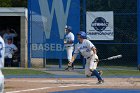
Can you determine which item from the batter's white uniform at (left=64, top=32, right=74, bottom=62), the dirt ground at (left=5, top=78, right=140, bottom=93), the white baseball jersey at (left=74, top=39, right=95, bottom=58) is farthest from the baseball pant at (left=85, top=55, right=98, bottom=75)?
the batter's white uniform at (left=64, top=32, right=74, bottom=62)

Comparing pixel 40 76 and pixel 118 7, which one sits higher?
pixel 118 7

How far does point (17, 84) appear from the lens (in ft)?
55.1

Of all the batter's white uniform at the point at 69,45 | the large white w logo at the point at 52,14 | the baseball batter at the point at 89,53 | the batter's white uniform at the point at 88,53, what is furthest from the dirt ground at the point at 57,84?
the large white w logo at the point at 52,14

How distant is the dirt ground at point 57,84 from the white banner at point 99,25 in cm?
575

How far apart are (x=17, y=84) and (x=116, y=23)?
11.7 meters

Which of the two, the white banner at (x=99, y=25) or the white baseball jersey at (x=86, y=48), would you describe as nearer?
the white baseball jersey at (x=86, y=48)

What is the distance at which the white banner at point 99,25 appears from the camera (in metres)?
24.2

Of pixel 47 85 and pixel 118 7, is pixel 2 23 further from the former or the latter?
pixel 47 85

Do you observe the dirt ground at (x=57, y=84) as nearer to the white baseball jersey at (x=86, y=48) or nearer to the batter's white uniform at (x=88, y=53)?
the batter's white uniform at (x=88, y=53)

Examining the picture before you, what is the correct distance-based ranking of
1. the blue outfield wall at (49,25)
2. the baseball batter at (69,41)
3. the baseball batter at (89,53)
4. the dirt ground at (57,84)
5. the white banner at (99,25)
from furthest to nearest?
the blue outfield wall at (49,25) → the white banner at (99,25) → the baseball batter at (69,41) → the baseball batter at (89,53) → the dirt ground at (57,84)

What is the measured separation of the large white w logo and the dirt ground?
20.2 feet

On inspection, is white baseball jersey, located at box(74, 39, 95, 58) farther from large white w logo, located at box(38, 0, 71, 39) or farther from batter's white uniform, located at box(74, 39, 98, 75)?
large white w logo, located at box(38, 0, 71, 39)

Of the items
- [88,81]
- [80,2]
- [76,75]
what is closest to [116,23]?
[80,2]

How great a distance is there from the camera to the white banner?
24203 mm
